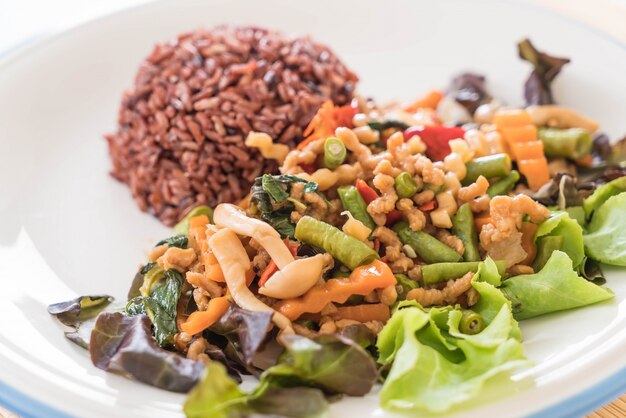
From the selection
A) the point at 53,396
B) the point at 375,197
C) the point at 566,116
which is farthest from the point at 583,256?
the point at 53,396

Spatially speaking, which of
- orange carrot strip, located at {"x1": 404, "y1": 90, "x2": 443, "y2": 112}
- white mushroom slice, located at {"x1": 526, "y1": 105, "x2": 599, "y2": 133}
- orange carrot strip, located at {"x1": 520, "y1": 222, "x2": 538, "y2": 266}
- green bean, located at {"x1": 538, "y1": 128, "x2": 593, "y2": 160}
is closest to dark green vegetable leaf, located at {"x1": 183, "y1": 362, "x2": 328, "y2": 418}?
orange carrot strip, located at {"x1": 520, "y1": 222, "x2": 538, "y2": 266}

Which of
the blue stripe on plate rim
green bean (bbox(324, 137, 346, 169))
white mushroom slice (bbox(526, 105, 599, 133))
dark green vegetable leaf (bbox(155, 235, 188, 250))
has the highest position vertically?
green bean (bbox(324, 137, 346, 169))

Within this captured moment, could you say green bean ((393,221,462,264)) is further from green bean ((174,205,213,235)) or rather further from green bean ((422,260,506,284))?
green bean ((174,205,213,235))

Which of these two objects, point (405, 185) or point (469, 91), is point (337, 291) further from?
point (469, 91)

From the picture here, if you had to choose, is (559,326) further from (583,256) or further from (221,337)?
(221,337)

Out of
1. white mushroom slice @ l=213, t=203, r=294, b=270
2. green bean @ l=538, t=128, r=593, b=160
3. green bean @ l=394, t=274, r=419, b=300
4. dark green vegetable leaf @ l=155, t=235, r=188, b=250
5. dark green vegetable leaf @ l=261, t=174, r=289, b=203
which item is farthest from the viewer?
green bean @ l=538, t=128, r=593, b=160

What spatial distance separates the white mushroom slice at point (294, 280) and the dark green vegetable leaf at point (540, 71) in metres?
2.31

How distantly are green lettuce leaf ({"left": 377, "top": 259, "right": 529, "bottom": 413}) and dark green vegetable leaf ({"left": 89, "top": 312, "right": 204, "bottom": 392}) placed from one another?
685 mm

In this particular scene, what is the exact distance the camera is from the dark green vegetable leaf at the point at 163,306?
109 inches

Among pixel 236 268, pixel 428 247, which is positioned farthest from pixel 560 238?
pixel 236 268

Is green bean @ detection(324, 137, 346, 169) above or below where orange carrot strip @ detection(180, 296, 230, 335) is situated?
above

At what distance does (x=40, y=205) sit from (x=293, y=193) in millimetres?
1667

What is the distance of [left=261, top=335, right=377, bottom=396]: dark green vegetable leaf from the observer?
2307 mm

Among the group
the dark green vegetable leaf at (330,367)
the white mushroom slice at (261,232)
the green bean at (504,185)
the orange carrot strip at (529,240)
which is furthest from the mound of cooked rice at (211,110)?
the dark green vegetable leaf at (330,367)
